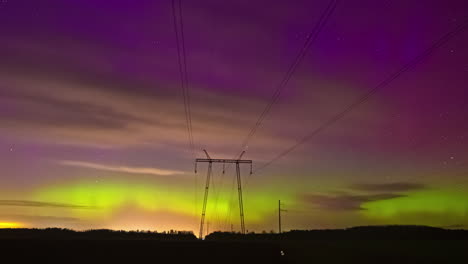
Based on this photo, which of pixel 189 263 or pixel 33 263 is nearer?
pixel 33 263

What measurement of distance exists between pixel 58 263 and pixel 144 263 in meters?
6.20

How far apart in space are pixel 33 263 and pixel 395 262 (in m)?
31.0

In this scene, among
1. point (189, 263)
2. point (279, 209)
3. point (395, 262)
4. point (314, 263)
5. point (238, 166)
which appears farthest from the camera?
→ point (279, 209)

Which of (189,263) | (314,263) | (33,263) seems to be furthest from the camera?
(314,263)

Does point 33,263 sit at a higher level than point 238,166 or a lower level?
lower

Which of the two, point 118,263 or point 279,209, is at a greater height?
point 279,209

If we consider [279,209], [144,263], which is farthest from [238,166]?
[279,209]

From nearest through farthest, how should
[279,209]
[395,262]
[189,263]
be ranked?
[189,263], [395,262], [279,209]

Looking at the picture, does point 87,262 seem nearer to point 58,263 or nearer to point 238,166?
point 58,263

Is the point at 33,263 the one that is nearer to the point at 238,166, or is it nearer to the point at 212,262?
the point at 212,262

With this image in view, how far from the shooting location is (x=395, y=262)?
45.1 meters

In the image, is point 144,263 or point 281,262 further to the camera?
point 281,262

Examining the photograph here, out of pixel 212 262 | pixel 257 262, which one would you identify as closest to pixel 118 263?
pixel 212 262

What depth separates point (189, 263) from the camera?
121ft
